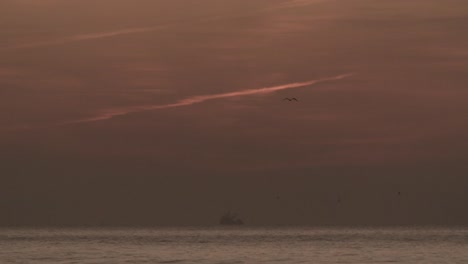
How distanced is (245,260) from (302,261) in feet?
23.8

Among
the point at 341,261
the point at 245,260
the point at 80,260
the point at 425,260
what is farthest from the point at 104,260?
the point at 425,260

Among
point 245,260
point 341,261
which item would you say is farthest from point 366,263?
point 245,260

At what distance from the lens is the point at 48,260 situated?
131 meters

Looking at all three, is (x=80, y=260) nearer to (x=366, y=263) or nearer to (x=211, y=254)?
(x=211, y=254)

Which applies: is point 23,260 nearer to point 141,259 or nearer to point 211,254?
point 141,259

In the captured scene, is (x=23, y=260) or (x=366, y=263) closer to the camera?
(x=366, y=263)

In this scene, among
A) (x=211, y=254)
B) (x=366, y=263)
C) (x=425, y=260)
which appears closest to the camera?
(x=366, y=263)

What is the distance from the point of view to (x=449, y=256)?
139 m

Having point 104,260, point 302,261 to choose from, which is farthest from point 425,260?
point 104,260

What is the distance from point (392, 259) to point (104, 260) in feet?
111

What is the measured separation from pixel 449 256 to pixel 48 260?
49.1 metres

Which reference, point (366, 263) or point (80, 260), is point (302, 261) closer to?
point (366, 263)

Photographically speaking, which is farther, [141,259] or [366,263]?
[141,259]

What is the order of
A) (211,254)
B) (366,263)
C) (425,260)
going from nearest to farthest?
1. (366,263)
2. (425,260)
3. (211,254)
